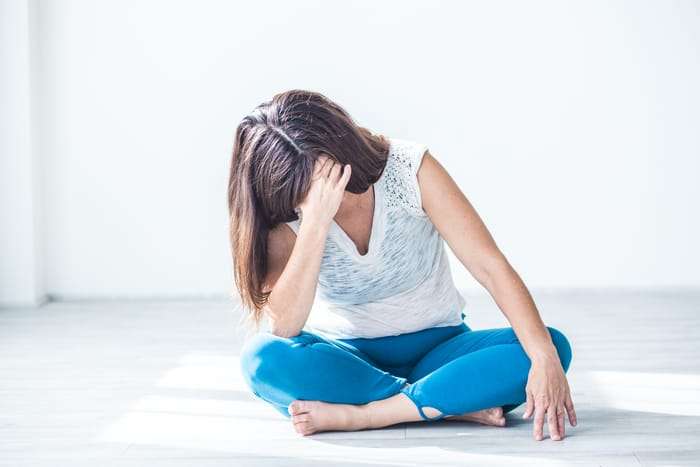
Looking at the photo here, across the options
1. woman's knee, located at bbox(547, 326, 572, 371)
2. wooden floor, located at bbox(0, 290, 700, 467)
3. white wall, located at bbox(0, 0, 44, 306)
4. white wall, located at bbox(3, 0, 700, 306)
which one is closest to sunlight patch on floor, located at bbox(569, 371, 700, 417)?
wooden floor, located at bbox(0, 290, 700, 467)

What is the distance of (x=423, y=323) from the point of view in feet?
8.13

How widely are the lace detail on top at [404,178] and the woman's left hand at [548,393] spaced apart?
17.9 inches

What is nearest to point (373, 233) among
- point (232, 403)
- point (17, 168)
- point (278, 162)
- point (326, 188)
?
point (326, 188)

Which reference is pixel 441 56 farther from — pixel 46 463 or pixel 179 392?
pixel 46 463

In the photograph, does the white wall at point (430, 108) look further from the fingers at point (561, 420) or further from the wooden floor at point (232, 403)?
the fingers at point (561, 420)

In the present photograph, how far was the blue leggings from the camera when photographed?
226 cm

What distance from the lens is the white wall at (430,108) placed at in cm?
461

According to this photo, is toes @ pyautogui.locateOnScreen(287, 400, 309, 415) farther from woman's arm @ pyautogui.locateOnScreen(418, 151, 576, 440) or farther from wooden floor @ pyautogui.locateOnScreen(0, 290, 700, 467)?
woman's arm @ pyautogui.locateOnScreen(418, 151, 576, 440)

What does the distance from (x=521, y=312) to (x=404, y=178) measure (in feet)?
1.32

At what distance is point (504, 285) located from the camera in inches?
88.0

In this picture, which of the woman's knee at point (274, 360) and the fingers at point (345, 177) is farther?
the woman's knee at point (274, 360)

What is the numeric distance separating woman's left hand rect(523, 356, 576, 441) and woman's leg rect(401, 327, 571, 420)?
0.25 ft

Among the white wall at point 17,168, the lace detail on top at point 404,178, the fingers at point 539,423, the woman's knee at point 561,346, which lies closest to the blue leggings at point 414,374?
the woman's knee at point 561,346

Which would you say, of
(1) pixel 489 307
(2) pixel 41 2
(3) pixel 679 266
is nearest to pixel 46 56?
(2) pixel 41 2
